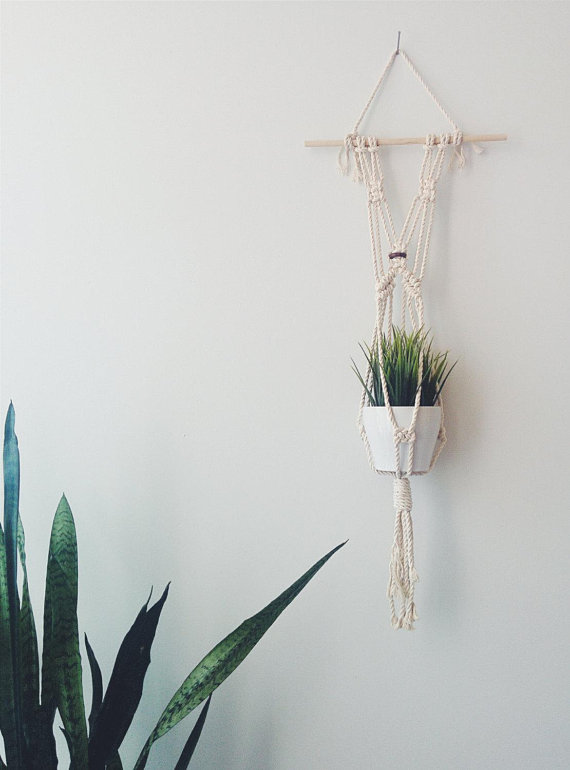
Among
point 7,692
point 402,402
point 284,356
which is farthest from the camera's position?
point 284,356

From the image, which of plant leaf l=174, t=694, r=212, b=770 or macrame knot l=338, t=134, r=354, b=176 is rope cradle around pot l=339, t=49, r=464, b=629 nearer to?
macrame knot l=338, t=134, r=354, b=176

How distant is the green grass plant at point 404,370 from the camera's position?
2.88ft

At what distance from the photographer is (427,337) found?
0.96m

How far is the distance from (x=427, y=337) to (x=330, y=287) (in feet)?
0.52

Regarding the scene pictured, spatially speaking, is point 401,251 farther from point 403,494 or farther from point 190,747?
point 190,747

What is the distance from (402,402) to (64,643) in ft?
1.71

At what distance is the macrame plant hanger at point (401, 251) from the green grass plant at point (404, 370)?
0.01 metres

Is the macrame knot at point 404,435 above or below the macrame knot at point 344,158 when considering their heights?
below

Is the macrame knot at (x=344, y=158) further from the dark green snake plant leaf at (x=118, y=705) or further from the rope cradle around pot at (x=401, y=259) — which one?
→ the dark green snake plant leaf at (x=118, y=705)

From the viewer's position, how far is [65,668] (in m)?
0.80

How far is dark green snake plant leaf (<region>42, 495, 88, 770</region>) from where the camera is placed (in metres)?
0.78

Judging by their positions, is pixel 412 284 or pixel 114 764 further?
pixel 412 284

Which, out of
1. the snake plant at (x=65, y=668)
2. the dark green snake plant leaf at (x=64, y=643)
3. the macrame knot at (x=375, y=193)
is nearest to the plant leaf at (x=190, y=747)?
the snake plant at (x=65, y=668)

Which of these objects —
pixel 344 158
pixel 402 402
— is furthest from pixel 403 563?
pixel 344 158
